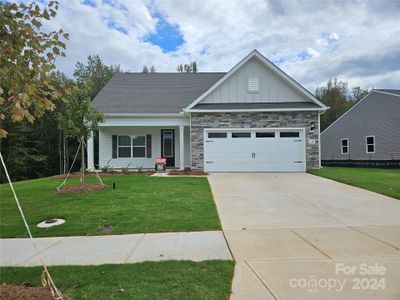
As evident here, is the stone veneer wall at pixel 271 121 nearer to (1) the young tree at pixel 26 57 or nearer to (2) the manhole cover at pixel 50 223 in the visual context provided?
(2) the manhole cover at pixel 50 223

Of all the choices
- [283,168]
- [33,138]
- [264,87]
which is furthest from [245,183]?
[33,138]

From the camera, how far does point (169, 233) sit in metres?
6.72

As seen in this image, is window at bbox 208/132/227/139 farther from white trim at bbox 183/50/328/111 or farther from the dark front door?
the dark front door

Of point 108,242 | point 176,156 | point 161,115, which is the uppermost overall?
point 161,115

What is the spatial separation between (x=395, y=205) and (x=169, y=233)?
245 inches

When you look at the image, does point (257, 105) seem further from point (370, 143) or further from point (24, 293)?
point (24, 293)

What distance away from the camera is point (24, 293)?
3803mm

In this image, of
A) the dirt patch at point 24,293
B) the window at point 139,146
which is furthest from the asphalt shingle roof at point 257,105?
the dirt patch at point 24,293

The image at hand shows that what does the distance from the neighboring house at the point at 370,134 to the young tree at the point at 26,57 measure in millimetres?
23567

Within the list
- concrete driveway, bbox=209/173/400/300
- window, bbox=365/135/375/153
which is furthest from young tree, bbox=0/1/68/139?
window, bbox=365/135/375/153

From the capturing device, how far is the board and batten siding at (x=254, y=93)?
1827cm

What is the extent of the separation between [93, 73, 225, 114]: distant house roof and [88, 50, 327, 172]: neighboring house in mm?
118

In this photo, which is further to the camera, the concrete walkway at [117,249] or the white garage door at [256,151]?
the white garage door at [256,151]

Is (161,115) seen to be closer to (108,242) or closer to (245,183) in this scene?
(245,183)
